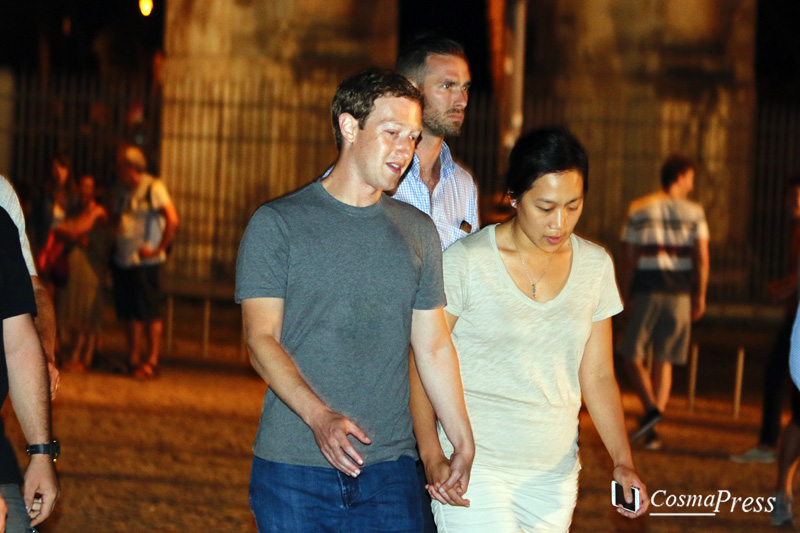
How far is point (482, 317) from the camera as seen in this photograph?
144 inches

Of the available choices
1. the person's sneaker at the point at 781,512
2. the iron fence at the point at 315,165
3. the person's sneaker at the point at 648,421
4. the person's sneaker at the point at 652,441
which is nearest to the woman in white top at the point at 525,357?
the person's sneaker at the point at 781,512

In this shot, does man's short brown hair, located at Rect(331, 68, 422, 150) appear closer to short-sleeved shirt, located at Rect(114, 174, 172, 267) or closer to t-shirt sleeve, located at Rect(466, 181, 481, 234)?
t-shirt sleeve, located at Rect(466, 181, 481, 234)

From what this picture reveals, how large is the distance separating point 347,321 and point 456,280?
52 centimetres

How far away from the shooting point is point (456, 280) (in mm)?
3680

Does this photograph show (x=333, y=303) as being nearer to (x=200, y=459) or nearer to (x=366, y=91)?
(x=366, y=91)

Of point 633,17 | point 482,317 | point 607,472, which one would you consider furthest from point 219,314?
→ point 482,317

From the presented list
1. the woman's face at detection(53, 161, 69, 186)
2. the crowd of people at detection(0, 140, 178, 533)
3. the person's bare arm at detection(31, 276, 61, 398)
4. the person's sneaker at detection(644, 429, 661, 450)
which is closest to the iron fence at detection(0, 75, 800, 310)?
the crowd of people at detection(0, 140, 178, 533)

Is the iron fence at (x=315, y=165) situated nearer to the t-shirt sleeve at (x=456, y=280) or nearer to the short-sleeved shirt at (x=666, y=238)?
the short-sleeved shirt at (x=666, y=238)

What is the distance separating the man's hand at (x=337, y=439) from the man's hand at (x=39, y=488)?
0.74 meters

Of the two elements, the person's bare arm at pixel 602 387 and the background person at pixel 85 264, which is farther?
the background person at pixel 85 264

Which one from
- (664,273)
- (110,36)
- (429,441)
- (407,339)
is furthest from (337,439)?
(110,36)

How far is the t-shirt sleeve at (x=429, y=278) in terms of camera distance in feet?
11.5

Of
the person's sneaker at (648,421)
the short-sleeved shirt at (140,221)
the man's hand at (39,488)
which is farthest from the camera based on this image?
the short-sleeved shirt at (140,221)

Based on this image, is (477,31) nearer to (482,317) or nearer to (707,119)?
(707,119)
